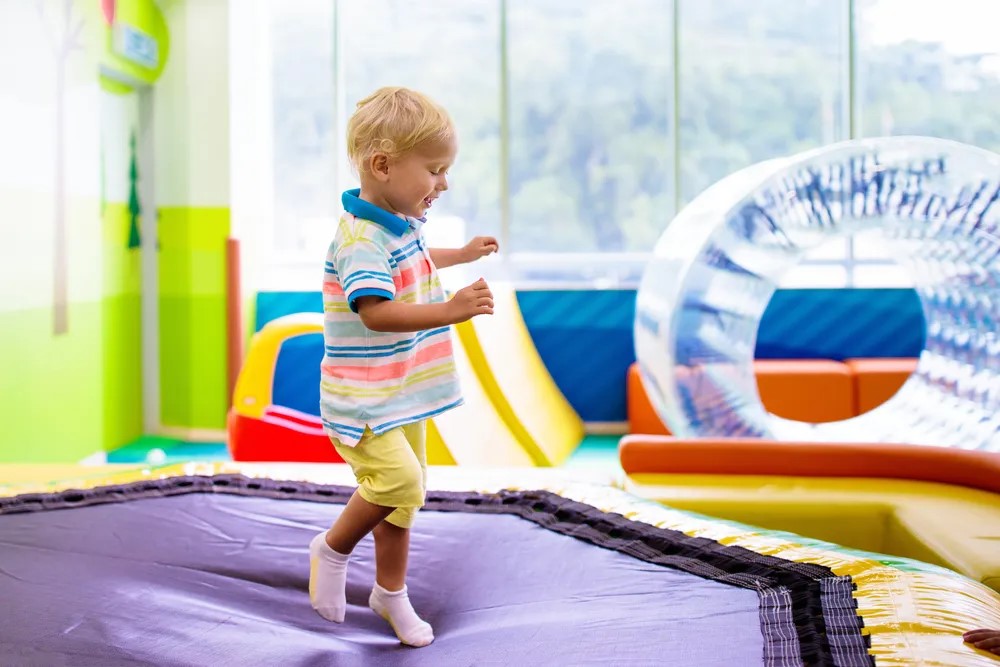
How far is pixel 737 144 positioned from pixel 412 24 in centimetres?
203

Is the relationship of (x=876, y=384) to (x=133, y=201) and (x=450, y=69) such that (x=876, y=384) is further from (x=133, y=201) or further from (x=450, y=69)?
(x=133, y=201)

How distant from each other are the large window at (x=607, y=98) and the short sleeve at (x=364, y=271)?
13.8ft

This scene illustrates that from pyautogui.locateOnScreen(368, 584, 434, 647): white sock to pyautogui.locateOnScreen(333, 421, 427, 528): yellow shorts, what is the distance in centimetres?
17

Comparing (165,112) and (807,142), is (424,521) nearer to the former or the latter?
(165,112)

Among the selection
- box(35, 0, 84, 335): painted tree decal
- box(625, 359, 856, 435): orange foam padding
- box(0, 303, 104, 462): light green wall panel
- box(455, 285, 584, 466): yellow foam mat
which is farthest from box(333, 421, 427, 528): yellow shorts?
box(625, 359, 856, 435): orange foam padding

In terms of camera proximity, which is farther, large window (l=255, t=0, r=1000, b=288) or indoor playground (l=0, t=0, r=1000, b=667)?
large window (l=255, t=0, r=1000, b=288)

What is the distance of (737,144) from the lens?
576cm

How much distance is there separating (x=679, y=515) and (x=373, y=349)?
34.3 inches

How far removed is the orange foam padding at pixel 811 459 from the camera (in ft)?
8.06

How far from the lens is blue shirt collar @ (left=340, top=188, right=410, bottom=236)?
1604mm

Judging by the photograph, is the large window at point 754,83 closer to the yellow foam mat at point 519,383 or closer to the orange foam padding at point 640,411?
the orange foam padding at point 640,411

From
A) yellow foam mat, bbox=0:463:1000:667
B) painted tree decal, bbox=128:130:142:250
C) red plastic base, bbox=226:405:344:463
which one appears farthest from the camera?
painted tree decal, bbox=128:130:142:250

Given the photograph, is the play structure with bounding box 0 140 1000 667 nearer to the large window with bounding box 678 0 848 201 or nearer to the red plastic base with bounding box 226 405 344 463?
the red plastic base with bounding box 226 405 344 463

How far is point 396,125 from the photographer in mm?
1556
